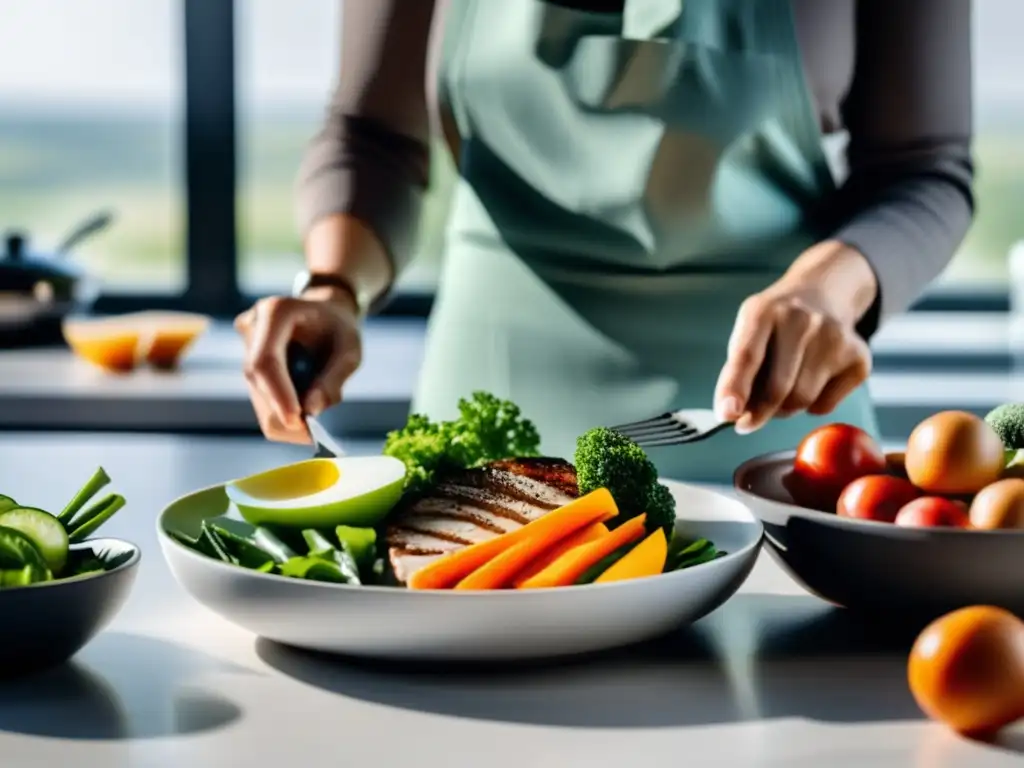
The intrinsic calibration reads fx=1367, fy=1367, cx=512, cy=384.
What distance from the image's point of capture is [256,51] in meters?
3.02

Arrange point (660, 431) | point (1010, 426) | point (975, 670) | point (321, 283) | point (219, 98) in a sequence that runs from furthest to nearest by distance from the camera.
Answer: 1. point (219, 98)
2. point (321, 283)
3. point (660, 431)
4. point (1010, 426)
5. point (975, 670)

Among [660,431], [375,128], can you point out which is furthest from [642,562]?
[375,128]

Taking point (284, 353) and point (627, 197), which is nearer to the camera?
point (284, 353)

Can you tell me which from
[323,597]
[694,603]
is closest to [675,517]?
[694,603]

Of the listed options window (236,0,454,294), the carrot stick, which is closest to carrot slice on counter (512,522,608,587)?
the carrot stick

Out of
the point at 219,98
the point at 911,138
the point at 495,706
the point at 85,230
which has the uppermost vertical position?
the point at 911,138

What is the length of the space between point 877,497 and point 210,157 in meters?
2.34

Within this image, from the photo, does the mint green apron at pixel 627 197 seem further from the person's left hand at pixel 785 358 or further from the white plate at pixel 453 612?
the white plate at pixel 453 612

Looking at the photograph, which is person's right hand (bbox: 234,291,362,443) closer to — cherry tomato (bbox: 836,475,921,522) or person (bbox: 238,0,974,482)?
person (bbox: 238,0,974,482)

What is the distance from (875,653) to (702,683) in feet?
0.44

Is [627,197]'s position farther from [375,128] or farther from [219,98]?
[219,98]

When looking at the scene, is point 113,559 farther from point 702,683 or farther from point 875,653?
point 875,653

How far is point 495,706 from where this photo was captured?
2.58ft

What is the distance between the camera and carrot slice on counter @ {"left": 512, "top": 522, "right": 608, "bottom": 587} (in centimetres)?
84
